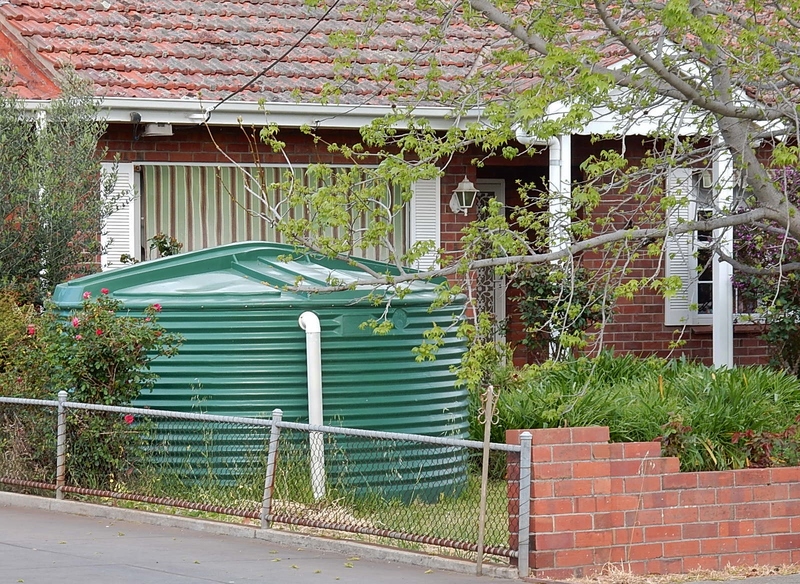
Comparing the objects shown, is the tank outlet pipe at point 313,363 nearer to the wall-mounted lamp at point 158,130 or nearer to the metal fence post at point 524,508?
the metal fence post at point 524,508

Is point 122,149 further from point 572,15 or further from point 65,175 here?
point 572,15

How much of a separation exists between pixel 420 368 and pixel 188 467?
1.86 meters

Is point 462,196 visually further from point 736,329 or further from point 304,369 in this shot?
point 304,369

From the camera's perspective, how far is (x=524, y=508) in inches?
320

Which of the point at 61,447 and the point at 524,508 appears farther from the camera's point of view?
the point at 61,447


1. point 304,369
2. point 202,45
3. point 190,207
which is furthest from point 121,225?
point 304,369

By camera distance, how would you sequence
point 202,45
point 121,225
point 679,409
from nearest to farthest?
point 679,409
point 121,225
point 202,45

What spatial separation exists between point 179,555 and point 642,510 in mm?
2708

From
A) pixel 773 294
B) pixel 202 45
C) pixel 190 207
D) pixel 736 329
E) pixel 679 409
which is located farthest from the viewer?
pixel 736 329

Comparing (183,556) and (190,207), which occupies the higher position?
(190,207)

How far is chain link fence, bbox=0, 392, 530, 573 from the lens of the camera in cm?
961

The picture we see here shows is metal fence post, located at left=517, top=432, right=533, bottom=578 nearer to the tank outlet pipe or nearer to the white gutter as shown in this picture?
the tank outlet pipe

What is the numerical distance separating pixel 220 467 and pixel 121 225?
4659 millimetres

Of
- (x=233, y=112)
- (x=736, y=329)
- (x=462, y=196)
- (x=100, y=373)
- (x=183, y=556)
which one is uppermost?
(x=233, y=112)
